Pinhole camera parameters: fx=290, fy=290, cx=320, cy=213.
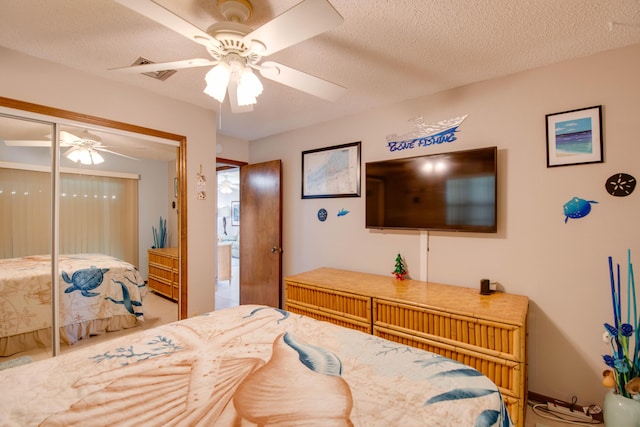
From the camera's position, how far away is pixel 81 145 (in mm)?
2279

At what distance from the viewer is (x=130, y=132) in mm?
2494

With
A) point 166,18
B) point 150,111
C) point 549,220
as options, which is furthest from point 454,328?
point 150,111

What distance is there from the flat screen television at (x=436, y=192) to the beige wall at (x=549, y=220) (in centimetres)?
13

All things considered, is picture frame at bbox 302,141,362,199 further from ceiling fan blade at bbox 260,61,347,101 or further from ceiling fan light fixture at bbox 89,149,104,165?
ceiling fan light fixture at bbox 89,149,104,165

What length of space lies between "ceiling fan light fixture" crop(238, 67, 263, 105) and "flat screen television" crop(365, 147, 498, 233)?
1.54 m

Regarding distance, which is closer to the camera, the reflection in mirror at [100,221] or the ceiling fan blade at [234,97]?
the ceiling fan blade at [234,97]

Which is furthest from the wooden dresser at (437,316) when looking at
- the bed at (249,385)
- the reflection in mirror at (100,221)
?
the reflection in mirror at (100,221)

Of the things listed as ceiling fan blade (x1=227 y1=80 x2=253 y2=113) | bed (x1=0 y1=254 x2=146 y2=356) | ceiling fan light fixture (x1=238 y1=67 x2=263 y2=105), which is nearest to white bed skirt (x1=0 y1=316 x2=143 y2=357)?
bed (x1=0 y1=254 x2=146 y2=356)

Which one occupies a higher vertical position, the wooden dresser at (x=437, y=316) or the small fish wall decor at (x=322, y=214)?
the small fish wall decor at (x=322, y=214)

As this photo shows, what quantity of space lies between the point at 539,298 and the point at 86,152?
363 centimetres

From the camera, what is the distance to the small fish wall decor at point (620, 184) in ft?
5.96

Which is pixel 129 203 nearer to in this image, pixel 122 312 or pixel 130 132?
pixel 130 132

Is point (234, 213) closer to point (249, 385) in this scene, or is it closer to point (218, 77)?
point (218, 77)

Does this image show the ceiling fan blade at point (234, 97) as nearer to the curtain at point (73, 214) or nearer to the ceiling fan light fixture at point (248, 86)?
the ceiling fan light fixture at point (248, 86)
